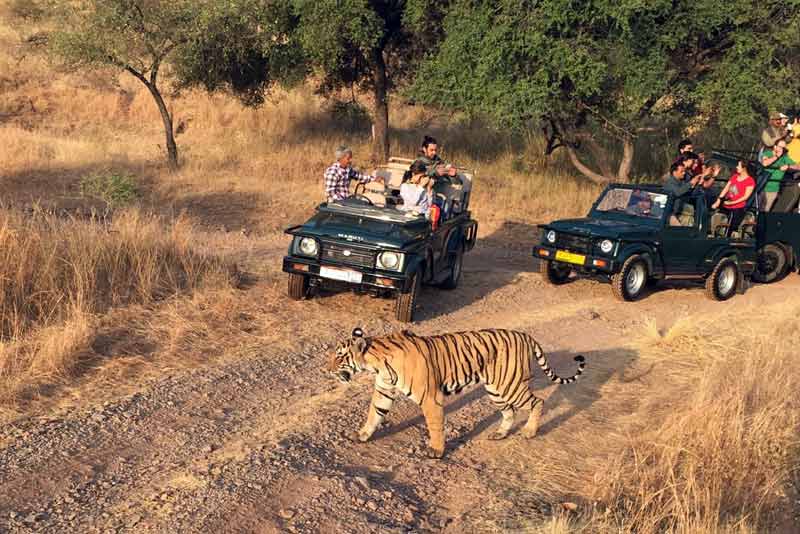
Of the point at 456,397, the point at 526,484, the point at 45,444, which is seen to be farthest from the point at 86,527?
the point at 456,397

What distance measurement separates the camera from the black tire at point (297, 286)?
394 inches

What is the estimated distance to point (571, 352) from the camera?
30.7 feet

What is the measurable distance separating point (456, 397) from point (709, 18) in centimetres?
1139

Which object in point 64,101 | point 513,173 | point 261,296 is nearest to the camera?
point 261,296

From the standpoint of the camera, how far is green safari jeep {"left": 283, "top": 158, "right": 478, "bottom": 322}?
9.48 m

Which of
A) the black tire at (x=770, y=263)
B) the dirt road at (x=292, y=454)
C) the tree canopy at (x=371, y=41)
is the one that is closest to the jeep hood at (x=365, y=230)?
the dirt road at (x=292, y=454)

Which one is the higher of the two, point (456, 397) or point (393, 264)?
point (393, 264)

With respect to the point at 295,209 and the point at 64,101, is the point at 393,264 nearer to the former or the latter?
the point at 295,209

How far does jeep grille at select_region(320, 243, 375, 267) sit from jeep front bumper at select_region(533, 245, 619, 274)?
11.8ft

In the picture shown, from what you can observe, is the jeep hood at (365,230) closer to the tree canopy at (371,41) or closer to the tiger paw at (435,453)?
the tiger paw at (435,453)

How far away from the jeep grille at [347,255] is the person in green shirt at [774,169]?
27.7ft

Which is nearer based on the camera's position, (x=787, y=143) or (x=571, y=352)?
(x=571, y=352)

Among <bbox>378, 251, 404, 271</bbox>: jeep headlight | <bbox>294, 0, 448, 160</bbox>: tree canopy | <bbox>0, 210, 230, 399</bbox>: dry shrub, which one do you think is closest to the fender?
<bbox>378, 251, 404, 271</bbox>: jeep headlight

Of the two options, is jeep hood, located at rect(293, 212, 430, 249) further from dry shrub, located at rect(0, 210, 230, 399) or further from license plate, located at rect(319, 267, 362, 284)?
dry shrub, located at rect(0, 210, 230, 399)
